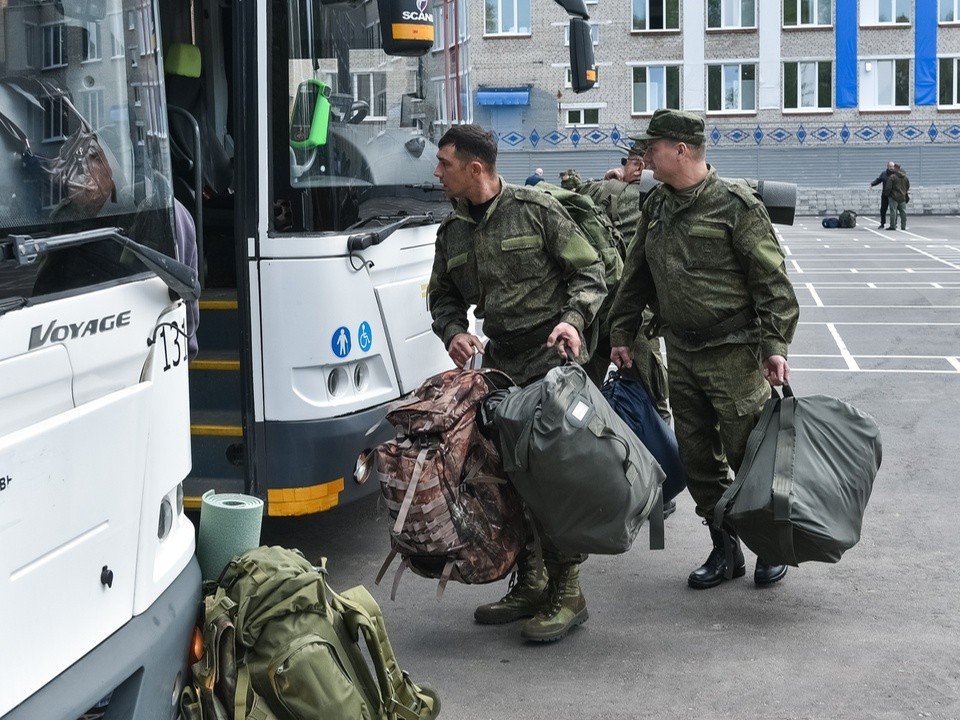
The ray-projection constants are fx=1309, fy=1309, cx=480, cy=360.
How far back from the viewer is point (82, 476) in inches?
116

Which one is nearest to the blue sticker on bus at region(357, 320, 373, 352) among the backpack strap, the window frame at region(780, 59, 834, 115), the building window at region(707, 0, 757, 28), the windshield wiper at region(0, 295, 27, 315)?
the backpack strap

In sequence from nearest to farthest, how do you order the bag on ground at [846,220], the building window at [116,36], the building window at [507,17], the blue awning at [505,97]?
the building window at [116,36], the bag on ground at [846,220], the blue awning at [505,97], the building window at [507,17]

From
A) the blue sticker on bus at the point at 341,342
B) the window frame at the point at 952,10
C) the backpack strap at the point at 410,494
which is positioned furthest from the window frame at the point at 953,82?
the backpack strap at the point at 410,494

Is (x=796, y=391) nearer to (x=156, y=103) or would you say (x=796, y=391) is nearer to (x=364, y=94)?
(x=364, y=94)

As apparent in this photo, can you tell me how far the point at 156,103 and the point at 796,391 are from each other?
863 centimetres

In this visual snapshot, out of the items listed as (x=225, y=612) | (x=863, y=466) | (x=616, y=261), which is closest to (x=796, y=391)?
(x=616, y=261)

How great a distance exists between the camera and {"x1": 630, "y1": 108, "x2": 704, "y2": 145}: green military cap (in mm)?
5371

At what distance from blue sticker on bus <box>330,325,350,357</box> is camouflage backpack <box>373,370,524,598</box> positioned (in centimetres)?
74

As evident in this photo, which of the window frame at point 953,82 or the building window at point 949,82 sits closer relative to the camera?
the window frame at point 953,82

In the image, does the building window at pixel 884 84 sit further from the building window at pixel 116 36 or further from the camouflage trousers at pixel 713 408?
the building window at pixel 116 36

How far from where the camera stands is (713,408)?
5621 mm

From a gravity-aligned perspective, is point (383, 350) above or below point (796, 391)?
above

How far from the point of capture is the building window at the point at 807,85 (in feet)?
162

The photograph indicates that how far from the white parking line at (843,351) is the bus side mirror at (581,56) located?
20.0 ft
